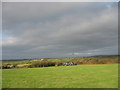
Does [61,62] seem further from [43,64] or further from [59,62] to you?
[43,64]

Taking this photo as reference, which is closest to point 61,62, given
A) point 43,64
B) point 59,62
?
point 59,62

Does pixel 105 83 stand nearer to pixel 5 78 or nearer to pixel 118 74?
pixel 118 74

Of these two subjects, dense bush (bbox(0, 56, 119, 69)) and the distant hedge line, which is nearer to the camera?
the distant hedge line

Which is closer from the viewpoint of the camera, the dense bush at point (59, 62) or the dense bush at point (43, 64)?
the dense bush at point (59, 62)

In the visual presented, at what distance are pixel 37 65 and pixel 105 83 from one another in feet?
18.8

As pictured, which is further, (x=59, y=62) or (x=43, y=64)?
(x=59, y=62)

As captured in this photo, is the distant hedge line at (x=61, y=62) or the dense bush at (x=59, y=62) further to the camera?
the dense bush at (x=59, y=62)

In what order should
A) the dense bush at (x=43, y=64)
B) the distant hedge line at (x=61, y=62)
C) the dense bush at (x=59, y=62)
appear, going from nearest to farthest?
the distant hedge line at (x=61, y=62), the dense bush at (x=59, y=62), the dense bush at (x=43, y=64)

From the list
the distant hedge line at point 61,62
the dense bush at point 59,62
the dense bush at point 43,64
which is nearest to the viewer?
the distant hedge line at point 61,62

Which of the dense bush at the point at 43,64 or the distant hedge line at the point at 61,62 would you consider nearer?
the distant hedge line at the point at 61,62

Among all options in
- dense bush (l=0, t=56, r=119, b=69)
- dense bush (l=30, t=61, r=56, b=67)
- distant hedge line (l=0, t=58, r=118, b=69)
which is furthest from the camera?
dense bush (l=30, t=61, r=56, b=67)

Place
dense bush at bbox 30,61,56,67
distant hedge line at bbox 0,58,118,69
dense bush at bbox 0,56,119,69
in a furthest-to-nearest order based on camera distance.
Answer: dense bush at bbox 30,61,56,67, dense bush at bbox 0,56,119,69, distant hedge line at bbox 0,58,118,69

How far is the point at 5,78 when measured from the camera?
7785 millimetres

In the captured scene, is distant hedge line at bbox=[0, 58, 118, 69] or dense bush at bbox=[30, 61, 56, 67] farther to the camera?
dense bush at bbox=[30, 61, 56, 67]
